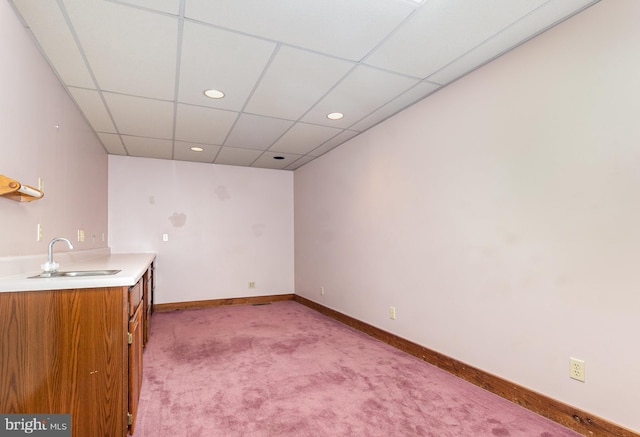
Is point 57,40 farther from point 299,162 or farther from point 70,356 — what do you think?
point 299,162

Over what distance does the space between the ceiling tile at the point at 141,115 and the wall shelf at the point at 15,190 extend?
134cm

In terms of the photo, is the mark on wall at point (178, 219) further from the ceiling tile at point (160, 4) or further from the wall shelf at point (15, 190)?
the ceiling tile at point (160, 4)

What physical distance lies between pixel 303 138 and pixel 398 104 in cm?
139

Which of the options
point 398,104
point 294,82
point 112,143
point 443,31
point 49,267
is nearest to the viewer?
point 49,267

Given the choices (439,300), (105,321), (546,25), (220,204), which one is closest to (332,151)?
(220,204)

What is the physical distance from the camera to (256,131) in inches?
155

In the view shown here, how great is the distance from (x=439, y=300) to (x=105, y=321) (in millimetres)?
2455

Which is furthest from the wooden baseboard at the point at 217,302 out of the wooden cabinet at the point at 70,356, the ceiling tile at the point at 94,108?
the wooden cabinet at the point at 70,356

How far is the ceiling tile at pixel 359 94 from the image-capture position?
2.65 metres

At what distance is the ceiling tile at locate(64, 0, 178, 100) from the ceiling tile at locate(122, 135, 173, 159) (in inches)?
59.2

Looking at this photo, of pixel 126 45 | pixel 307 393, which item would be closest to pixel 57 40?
pixel 126 45

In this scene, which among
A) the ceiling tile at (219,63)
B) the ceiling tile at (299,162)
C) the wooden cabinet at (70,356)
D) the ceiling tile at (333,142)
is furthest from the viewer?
the ceiling tile at (299,162)

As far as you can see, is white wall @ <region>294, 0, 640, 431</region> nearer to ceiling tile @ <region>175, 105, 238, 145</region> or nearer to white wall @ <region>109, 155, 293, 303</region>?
ceiling tile @ <region>175, 105, 238, 145</region>

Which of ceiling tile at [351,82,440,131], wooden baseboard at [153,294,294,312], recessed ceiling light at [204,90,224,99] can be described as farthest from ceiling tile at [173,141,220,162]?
wooden baseboard at [153,294,294,312]
